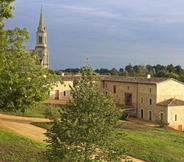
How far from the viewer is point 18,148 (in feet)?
66.6

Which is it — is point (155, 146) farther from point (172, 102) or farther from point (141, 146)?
point (172, 102)

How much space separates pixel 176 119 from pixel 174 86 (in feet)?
17.3

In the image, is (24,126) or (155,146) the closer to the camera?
(155,146)

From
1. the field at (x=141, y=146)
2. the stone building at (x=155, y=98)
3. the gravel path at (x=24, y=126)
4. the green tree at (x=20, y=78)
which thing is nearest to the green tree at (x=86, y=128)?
the field at (x=141, y=146)

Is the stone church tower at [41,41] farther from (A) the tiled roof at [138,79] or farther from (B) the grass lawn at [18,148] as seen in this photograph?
(B) the grass lawn at [18,148]

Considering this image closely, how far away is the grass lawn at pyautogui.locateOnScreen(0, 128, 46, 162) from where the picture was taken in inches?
730

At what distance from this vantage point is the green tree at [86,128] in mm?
13195

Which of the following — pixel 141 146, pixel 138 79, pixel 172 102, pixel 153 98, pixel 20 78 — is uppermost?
pixel 138 79

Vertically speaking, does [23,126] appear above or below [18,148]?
above

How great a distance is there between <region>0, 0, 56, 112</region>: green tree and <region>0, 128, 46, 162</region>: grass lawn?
2.09 m

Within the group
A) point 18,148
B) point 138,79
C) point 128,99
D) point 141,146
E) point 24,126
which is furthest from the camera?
point 128,99

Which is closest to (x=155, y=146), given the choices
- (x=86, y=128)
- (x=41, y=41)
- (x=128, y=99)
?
(x=86, y=128)

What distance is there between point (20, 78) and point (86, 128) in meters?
10.2

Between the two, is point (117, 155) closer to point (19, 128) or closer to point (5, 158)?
point (5, 158)
